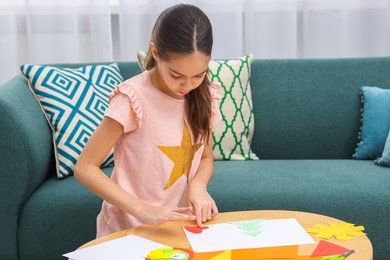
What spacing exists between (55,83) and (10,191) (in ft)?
1.64

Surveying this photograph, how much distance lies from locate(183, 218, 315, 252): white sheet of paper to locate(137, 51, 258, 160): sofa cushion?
1.22 metres

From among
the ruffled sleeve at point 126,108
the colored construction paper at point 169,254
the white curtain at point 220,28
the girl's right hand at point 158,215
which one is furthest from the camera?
the white curtain at point 220,28

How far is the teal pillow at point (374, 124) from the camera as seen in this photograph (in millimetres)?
2512

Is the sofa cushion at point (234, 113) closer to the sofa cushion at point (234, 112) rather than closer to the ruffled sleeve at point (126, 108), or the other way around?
the sofa cushion at point (234, 112)

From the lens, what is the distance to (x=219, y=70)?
103 inches

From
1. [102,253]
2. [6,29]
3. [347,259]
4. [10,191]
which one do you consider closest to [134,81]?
[102,253]

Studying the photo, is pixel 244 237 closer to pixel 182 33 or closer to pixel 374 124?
pixel 182 33

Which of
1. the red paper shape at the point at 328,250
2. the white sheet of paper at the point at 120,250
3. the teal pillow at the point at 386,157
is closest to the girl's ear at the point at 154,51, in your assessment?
the white sheet of paper at the point at 120,250

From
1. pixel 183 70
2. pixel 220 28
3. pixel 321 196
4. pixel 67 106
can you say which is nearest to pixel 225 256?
pixel 183 70

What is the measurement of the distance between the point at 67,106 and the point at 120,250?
128 centimetres

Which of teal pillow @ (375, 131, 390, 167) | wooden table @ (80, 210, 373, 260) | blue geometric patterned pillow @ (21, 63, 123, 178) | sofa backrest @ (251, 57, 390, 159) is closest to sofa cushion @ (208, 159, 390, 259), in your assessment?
teal pillow @ (375, 131, 390, 167)

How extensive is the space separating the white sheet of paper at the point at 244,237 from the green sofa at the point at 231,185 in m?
0.75

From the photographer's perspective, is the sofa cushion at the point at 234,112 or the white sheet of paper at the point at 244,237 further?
the sofa cushion at the point at 234,112

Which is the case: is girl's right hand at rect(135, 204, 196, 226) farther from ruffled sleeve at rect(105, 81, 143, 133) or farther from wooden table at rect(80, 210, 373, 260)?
ruffled sleeve at rect(105, 81, 143, 133)
